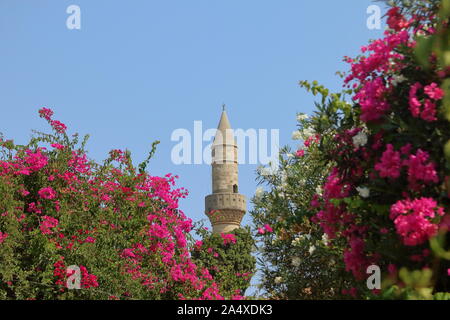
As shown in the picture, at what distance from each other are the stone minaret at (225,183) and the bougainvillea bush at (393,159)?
140 ft

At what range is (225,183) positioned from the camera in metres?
51.3

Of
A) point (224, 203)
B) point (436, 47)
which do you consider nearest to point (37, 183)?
point (436, 47)

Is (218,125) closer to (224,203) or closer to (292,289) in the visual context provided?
(224,203)

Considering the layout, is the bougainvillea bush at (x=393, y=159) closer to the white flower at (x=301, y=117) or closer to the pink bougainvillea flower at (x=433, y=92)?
the pink bougainvillea flower at (x=433, y=92)

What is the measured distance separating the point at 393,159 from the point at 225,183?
46.4 metres

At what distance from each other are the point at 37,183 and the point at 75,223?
132 cm

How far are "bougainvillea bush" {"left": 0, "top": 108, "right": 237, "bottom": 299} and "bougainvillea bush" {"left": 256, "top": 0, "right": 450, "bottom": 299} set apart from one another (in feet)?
18.8

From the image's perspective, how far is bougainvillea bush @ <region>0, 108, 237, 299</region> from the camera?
34.5 feet

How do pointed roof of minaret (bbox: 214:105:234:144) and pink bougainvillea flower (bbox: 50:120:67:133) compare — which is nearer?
pink bougainvillea flower (bbox: 50:120:67:133)

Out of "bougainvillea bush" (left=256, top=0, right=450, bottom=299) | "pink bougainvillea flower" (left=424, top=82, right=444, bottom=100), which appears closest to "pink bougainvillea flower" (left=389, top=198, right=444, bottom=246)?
"bougainvillea bush" (left=256, top=0, right=450, bottom=299)

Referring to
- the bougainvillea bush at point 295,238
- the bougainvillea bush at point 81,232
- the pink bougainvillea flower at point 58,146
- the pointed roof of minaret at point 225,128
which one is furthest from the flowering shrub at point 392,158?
the pointed roof of minaret at point 225,128

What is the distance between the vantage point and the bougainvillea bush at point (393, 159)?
15.6ft

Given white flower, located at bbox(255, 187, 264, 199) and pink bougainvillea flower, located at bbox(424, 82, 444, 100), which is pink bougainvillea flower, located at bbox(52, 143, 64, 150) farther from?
pink bougainvillea flower, located at bbox(424, 82, 444, 100)

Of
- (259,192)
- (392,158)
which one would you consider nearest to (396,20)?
(392,158)
